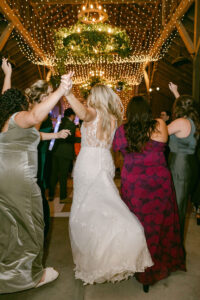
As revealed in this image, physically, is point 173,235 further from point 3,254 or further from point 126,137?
point 3,254

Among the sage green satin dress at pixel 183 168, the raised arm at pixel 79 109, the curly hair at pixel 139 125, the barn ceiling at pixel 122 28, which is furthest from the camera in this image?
the barn ceiling at pixel 122 28

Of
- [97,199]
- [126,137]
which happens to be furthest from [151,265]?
[126,137]

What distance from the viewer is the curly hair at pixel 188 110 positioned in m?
2.52

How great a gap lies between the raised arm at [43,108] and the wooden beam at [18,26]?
4711 mm

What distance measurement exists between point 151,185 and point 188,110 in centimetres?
95

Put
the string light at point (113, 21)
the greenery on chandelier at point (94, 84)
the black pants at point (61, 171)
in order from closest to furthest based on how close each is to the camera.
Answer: the black pants at point (61, 171), the greenery on chandelier at point (94, 84), the string light at point (113, 21)

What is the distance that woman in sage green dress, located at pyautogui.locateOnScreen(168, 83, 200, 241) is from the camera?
8.14 feet

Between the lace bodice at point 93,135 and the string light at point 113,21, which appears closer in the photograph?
the lace bodice at point 93,135

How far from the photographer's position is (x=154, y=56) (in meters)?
9.38

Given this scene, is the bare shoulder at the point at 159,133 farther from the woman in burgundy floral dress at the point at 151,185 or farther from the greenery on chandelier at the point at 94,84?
the greenery on chandelier at the point at 94,84

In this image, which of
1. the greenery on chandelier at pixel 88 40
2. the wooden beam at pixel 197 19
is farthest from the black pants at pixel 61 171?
the wooden beam at pixel 197 19

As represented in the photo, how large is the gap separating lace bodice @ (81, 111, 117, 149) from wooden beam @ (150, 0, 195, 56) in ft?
16.1

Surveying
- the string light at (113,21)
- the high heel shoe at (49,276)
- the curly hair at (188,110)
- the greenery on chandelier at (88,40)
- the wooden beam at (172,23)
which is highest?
the string light at (113,21)

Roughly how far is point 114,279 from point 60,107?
13.7 metres
